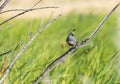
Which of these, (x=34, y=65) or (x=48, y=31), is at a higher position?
(x=48, y=31)

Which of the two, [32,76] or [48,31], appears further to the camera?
[48,31]

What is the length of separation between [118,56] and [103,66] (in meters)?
0.25

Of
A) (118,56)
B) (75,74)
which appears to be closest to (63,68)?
(75,74)

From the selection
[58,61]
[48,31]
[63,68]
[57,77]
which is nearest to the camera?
[58,61]

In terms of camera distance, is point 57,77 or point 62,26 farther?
point 62,26

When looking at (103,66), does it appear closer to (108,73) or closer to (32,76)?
(108,73)

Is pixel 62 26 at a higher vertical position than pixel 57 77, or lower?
higher

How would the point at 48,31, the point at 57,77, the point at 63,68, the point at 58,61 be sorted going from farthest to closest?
the point at 48,31, the point at 63,68, the point at 57,77, the point at 58,61

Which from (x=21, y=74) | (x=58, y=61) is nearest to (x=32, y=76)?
(x=21, y=74)

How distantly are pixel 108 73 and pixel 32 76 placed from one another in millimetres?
430

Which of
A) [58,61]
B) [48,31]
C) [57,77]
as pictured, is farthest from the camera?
[48,31]

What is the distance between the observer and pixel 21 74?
2875mm

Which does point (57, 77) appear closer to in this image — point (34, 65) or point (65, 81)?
point (65, 81)

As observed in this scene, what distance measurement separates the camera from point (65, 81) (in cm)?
288
